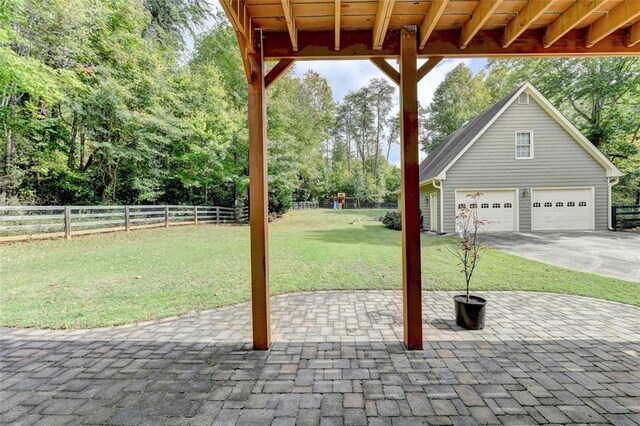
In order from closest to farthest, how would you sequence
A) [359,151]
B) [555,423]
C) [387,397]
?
[555,423], [387,397], [359,151]

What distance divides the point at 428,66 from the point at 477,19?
544mm

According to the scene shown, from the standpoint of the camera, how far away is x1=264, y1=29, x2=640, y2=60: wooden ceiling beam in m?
3.04

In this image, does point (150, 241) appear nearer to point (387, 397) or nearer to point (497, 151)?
point (387, 397)

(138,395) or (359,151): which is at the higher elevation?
(359,151)

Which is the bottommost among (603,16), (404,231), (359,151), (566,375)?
(566,375)

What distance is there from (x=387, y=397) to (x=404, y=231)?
57.7 inches

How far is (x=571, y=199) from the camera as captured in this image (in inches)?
477

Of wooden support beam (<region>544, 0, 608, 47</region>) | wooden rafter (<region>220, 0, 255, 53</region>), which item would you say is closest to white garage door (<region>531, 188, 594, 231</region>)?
wooden support beam (<region>544, 0, 608, 47</region>)

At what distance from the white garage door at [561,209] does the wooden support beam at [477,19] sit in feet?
38.5

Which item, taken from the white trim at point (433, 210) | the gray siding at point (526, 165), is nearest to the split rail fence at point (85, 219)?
the white trim at point (433, 210)

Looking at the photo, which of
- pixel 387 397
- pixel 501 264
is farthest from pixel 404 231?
pixel 501 264

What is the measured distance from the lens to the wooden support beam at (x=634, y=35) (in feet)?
9.59

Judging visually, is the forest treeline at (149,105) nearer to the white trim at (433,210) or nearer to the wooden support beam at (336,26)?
the white trim at (433,210)

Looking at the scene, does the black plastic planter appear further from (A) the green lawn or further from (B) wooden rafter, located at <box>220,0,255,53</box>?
(B) wooden rafter, located at <box>220,0,255,53</box>
